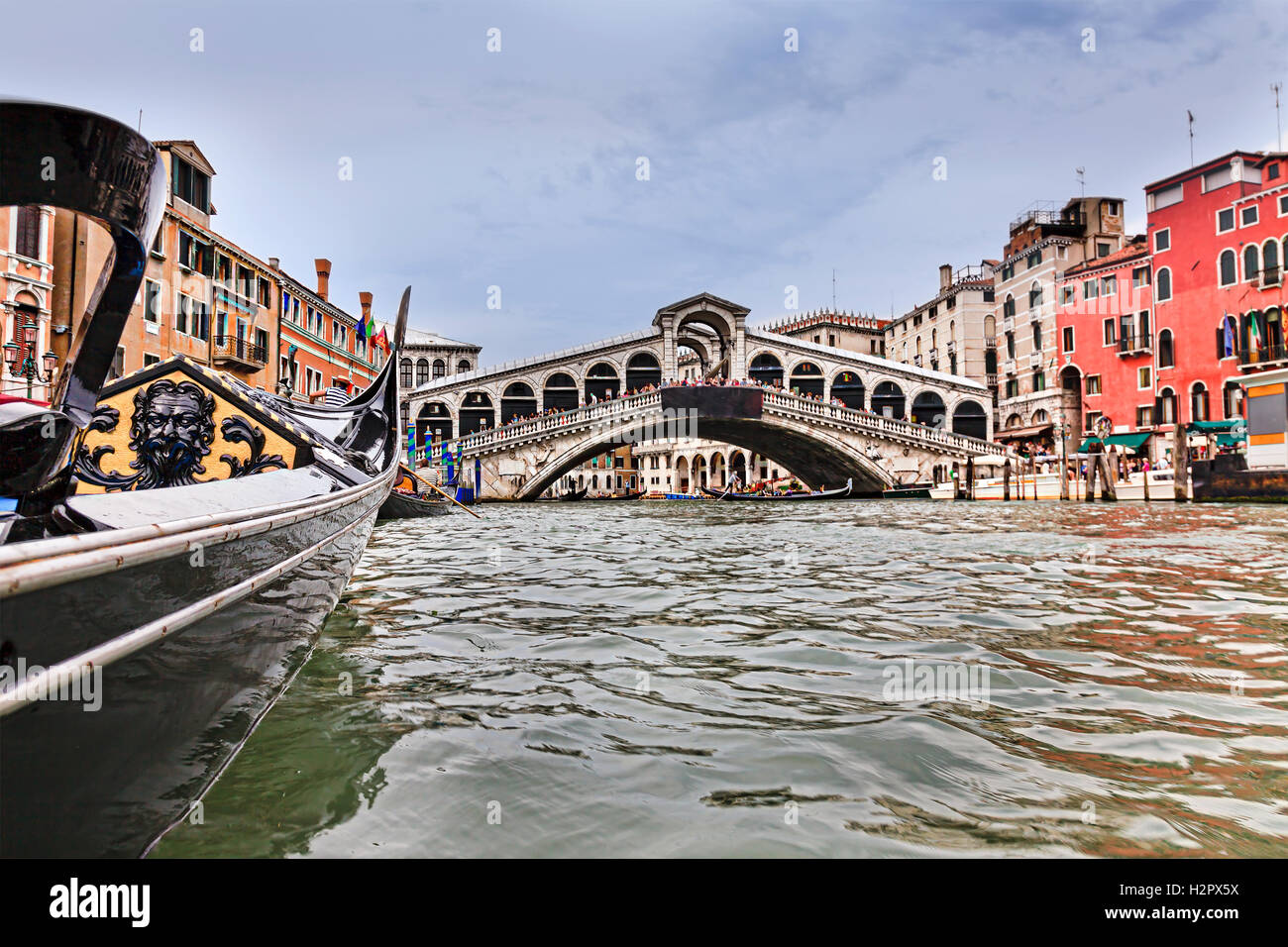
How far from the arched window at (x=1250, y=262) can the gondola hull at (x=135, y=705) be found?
21373 mm

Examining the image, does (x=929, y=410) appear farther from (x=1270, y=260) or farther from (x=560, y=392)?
(x=560, y=392)

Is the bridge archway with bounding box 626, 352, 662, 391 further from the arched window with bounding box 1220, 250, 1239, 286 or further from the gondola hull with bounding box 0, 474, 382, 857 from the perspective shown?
the gondola hull with bounding box 0, 474, 382, 857

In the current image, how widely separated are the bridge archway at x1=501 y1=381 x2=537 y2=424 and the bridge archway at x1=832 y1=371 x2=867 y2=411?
36.1 ft

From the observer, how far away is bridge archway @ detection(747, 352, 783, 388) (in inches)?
1088

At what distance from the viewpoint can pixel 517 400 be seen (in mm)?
26953

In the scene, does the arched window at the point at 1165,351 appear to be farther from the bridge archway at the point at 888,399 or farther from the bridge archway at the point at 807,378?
the bridge archway at the point at 807,378

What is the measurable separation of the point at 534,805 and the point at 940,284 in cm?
3194

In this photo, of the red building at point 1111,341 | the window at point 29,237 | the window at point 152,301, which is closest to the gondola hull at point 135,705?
→ the window at point 29,237

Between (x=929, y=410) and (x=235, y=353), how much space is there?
21.6m

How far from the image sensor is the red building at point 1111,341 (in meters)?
19.8

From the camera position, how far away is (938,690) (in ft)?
6.81

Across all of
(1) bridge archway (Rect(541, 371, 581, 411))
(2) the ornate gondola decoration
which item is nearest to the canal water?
(2) the ornate gondola decoration

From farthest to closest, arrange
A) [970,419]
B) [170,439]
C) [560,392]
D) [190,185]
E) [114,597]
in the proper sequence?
[560,392], [970,419], [190,185], [170,439], [114,597]

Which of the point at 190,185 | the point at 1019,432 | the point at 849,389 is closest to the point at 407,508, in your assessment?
the point at 190,185
